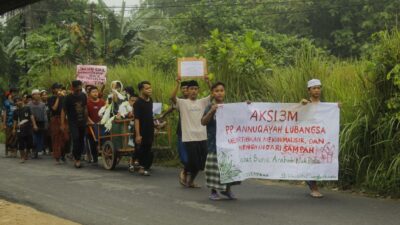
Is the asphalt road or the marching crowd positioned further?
the marching crowd

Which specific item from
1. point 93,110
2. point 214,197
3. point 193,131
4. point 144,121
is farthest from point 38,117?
point 214,197

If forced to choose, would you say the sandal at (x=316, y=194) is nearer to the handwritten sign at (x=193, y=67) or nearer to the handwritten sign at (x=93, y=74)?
the handwritten sign at (x=193, y=67)

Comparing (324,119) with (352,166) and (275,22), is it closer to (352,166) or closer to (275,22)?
(352,166)

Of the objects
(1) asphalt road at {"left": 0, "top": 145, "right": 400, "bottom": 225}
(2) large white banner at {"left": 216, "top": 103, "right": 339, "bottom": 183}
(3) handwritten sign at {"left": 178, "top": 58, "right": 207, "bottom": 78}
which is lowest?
(1) asphalt road at {"left": 0, "top": 145, "right": 400, "bottom": 225}

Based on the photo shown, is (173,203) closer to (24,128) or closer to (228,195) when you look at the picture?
(228,195)

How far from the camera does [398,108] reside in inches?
337

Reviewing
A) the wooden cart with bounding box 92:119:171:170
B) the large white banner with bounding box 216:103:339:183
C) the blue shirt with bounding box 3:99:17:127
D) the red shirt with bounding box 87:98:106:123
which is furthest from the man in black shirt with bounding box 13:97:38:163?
the large white banner with bounding box 216:103:339:183

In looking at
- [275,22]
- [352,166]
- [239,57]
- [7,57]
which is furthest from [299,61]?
[275,22]

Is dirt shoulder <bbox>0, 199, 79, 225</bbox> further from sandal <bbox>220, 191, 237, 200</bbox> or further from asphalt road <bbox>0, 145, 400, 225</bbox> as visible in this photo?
sandal <bbox>220, 191, 237, 200</bbox>

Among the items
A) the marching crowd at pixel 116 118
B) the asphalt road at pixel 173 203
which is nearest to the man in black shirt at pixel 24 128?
the marching crowd at pixel 116 118

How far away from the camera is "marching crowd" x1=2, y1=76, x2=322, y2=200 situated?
842 cm

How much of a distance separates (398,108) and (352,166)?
1211 millimetres

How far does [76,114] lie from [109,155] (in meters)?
1.28

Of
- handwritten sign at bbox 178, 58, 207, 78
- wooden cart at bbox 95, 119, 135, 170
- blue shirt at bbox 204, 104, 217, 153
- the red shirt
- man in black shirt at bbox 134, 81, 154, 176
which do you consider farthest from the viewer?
the red shirt
